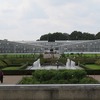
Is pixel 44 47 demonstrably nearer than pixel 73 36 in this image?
Yes

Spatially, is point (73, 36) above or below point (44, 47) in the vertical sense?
above

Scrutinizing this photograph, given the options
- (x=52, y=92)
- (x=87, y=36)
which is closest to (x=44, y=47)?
(x=87, y=36)

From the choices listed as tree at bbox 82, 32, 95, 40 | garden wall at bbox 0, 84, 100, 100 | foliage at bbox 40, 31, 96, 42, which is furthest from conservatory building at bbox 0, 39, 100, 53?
garden wall at bbox 0, 84, 100, 100

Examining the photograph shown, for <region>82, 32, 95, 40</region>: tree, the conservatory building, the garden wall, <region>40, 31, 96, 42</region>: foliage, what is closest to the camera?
the garden wall

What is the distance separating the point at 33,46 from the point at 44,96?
265ft

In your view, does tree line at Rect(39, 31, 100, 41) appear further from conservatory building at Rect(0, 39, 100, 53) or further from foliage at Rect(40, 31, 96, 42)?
conservatory building at Rect(0, 39, 100, 53)

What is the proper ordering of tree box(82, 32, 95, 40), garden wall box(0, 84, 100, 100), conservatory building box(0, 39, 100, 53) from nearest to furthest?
1. garden wall box(0, 84, 100, 100)
2. conservatory building box(0, 39, 100, 53)
3. tree box(82, 32, 95, 40)

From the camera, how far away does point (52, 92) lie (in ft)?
16.8

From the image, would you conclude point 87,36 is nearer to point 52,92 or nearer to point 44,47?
point 44,47

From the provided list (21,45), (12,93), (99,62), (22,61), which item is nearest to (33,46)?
(21,45)

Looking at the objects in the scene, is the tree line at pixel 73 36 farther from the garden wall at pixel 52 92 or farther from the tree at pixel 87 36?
the garden wall at pixel 52 92

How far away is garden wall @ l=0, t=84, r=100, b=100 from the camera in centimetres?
510

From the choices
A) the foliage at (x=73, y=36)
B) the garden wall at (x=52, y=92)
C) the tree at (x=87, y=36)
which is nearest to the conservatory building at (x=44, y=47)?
the foliage at (x=73, y=36)

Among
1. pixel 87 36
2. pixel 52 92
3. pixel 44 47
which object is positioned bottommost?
pixel 44 47
